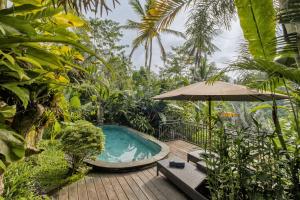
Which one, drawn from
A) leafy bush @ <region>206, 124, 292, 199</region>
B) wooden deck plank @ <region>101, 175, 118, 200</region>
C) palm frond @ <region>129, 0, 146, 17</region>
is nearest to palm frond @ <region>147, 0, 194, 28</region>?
leafy bush @ <region>206, 124, 292, 199</region>

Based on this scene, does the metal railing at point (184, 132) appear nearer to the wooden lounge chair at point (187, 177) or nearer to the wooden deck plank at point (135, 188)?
the wooden lounge chair at point (187, 177)

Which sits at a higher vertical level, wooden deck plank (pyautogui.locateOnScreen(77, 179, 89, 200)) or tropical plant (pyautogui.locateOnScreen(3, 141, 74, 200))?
tropical plant (pyautogui.locateOnScreen(3, 141, 74, 200))

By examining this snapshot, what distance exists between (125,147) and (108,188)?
18.8ft

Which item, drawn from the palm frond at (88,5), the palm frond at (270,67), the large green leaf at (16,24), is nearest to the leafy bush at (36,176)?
the large green leaf at (16,24)

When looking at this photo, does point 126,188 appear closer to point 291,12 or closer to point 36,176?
point 36,176

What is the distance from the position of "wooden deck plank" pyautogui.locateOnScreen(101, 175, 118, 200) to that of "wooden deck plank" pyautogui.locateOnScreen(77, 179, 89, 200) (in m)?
0.44

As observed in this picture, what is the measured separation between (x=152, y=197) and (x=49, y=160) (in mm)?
3155

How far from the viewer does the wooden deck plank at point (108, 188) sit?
156 inches

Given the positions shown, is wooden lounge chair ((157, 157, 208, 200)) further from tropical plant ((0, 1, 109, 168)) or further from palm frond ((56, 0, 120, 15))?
palm frond ((56, 0, 120, 15))

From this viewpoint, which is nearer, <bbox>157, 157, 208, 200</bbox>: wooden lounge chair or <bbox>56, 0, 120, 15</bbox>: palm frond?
<bbox>56, 0, 120, 15</bbox>: palm frond

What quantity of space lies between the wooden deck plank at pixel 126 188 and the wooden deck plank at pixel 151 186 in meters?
0.43

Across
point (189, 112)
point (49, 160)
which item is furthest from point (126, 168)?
point (189, 112)

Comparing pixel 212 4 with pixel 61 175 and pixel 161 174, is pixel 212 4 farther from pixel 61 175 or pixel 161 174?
pixel 61 175

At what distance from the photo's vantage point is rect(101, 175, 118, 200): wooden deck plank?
3.97m
